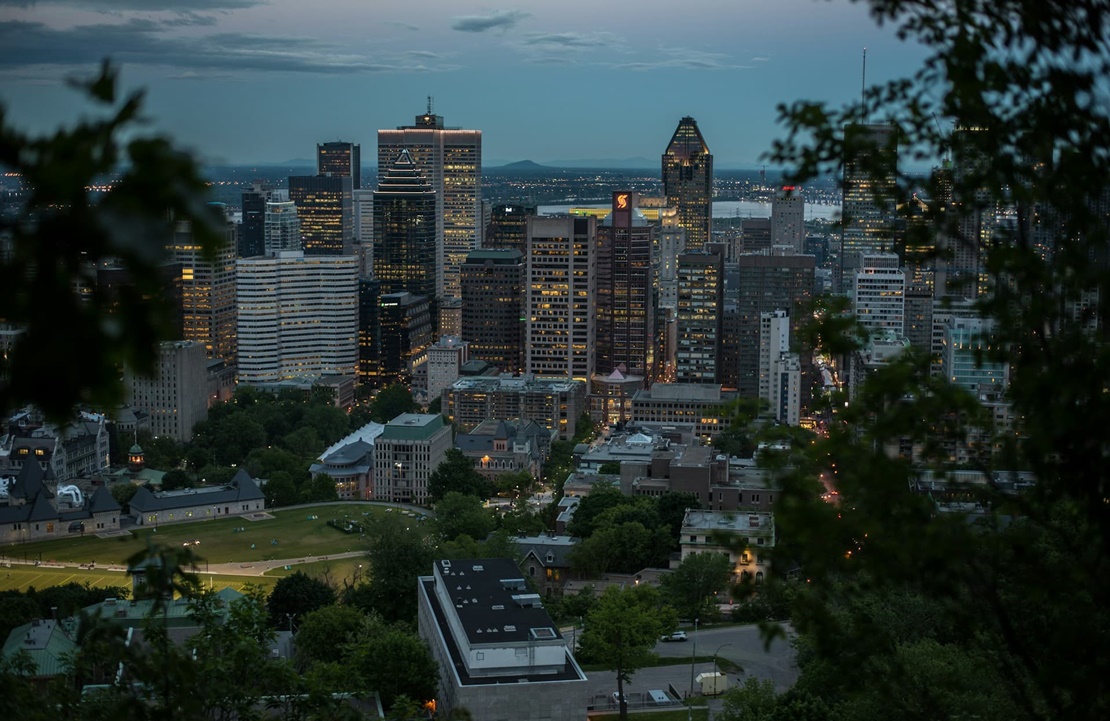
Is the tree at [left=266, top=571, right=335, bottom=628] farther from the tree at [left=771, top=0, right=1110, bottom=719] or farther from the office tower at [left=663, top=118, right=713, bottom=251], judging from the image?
the office tower at [left=663, top=118, right=713, bottom=251]

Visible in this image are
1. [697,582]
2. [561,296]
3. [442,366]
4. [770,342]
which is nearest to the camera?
[697,582]

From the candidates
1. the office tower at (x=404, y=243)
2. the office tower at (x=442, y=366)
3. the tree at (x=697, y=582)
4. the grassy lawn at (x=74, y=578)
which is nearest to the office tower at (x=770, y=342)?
the office tower at (x=442, y=366)

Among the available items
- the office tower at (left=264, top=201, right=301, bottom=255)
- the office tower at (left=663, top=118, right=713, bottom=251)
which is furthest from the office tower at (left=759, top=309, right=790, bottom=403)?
the office tower at (left=663, top=118, right=713, bottom=251)

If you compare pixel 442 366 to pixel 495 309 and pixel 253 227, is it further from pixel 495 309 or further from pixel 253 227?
pixel 253 227

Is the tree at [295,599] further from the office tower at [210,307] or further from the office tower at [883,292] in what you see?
the office tower at [210,307]

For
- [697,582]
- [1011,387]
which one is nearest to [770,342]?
[697,582]
